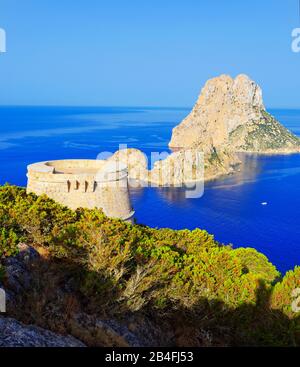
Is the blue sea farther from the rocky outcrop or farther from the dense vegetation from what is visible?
the rocky outcrop

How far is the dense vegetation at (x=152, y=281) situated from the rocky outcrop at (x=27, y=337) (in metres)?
2.46

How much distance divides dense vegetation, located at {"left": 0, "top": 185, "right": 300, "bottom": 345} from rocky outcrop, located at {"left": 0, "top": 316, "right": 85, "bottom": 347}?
246 centimetres

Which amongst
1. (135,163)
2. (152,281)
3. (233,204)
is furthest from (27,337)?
(135,163)

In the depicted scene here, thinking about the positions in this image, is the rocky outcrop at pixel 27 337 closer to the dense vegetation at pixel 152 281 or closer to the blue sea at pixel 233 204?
the dense vegetation at pixel 152 281


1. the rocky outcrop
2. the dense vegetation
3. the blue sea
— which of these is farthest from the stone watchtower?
the blue sea

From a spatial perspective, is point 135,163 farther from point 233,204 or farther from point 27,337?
point 27,337

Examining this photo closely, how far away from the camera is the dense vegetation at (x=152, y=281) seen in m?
13.0

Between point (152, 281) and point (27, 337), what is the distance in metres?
5.31

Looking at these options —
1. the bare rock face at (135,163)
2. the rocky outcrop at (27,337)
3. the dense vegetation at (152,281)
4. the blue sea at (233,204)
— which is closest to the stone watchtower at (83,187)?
the dense vegetation at (152,281)

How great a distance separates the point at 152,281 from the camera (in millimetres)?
13594

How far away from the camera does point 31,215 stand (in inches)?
596

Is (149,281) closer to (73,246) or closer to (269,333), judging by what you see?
(73,246)

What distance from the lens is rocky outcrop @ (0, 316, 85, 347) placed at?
29.5ft
